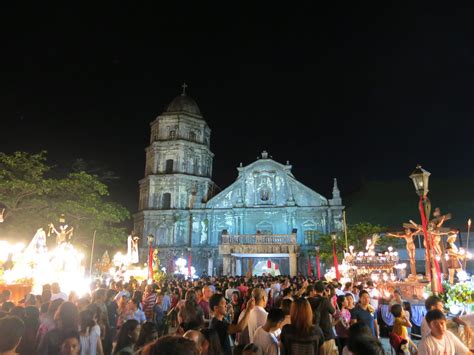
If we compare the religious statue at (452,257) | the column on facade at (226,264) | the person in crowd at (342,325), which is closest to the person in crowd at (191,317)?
the person in crowd at (342,325)

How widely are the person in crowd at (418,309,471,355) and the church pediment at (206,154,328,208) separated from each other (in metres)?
34.3

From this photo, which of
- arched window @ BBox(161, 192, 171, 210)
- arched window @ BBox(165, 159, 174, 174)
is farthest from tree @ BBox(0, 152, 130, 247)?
arched window @ BBox(165, 159, 174, 174)

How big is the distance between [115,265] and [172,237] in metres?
15.9

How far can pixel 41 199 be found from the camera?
77.1ft

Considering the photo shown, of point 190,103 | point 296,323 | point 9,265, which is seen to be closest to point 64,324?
point 296,323

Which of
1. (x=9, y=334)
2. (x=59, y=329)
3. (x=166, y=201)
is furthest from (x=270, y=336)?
(x=166, y=201)

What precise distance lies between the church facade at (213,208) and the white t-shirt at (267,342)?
29.7 m

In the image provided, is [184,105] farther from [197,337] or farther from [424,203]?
[197,337]

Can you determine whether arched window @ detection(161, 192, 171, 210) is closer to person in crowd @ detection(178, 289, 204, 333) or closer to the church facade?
the church facade

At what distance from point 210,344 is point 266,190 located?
3573 cm

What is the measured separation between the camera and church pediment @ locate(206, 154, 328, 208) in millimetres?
38812

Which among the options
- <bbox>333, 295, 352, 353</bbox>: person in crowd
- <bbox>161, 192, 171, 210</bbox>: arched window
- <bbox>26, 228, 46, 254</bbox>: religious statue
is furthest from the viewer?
<bbox>161, 192, 171, 210</bbox>: arched window

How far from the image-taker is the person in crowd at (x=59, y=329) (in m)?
4.29

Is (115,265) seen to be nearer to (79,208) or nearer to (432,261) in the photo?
(79,208)
